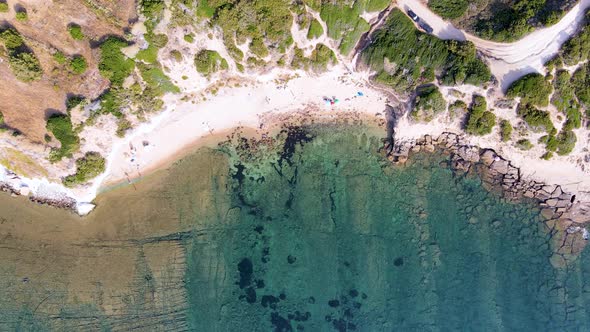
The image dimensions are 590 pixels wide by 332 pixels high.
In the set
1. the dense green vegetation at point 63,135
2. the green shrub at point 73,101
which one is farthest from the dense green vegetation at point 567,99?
the dense green vegetation at point 63,135

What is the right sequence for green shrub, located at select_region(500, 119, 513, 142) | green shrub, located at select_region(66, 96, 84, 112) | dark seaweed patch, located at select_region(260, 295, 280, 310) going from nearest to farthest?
green shrub, located at select_region(66, 96, 84, 112)
green shrub, located at select_region(500, 119, 513, 142)
dark seaweed patch, located at select_region(260, 295, 280, 310)

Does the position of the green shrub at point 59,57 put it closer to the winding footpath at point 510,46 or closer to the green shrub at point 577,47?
the winding footpath at point 510,46

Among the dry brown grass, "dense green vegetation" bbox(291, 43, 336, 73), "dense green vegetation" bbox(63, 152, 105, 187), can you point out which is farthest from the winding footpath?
"dense green vegetation" bbox(63, 152, 105, 187)

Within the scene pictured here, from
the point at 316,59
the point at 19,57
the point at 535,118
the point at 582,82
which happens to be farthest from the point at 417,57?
the point at 19,57

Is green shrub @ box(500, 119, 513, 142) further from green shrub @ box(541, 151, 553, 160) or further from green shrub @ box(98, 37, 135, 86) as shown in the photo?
green shrub @ box(98, 37, 135, 86)

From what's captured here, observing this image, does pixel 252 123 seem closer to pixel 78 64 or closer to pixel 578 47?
pixel 78 64

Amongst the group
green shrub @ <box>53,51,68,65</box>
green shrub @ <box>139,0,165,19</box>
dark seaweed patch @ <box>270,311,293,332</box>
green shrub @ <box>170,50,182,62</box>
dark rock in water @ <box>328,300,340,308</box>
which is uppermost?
green shrub @ <box>139,0,165,19</box>
